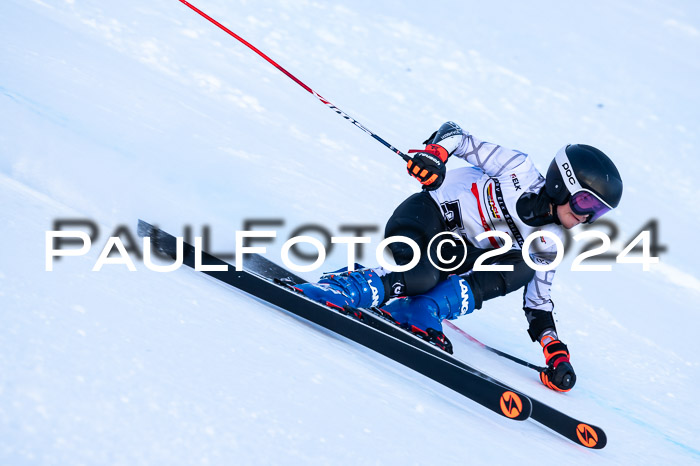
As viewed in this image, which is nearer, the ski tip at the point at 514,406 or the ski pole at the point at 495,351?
the ski tip at the point at 514,406

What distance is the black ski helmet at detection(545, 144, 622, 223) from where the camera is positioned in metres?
2.71

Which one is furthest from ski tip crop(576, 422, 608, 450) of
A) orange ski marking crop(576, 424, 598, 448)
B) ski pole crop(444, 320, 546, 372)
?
ski pole crop(444, 320, 546, 372)

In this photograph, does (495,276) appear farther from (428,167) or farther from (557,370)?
(428,167)

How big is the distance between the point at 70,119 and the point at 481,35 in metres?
6.45

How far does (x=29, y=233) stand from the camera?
6.50 feet

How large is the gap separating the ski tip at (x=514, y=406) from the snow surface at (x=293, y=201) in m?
0.05

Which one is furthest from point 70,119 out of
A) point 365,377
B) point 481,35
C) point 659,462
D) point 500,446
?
point 481,35

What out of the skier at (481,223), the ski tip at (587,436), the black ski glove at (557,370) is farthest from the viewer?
the black ski glove at (557,370)

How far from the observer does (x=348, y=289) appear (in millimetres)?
2588

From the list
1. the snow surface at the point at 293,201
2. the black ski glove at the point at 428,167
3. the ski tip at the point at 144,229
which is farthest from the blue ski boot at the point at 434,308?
the ski tip at the point at 144,229

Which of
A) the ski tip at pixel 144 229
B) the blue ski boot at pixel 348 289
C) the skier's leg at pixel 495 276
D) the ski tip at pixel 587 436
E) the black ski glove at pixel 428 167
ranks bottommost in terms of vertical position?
the ski tip at pixel 144 229

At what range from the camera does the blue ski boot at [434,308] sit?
276 cm

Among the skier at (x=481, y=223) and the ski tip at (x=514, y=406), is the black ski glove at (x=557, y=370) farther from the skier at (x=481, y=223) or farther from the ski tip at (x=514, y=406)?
the ski tip at (x=514, y=406)

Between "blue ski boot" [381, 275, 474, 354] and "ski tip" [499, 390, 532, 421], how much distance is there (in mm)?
518
